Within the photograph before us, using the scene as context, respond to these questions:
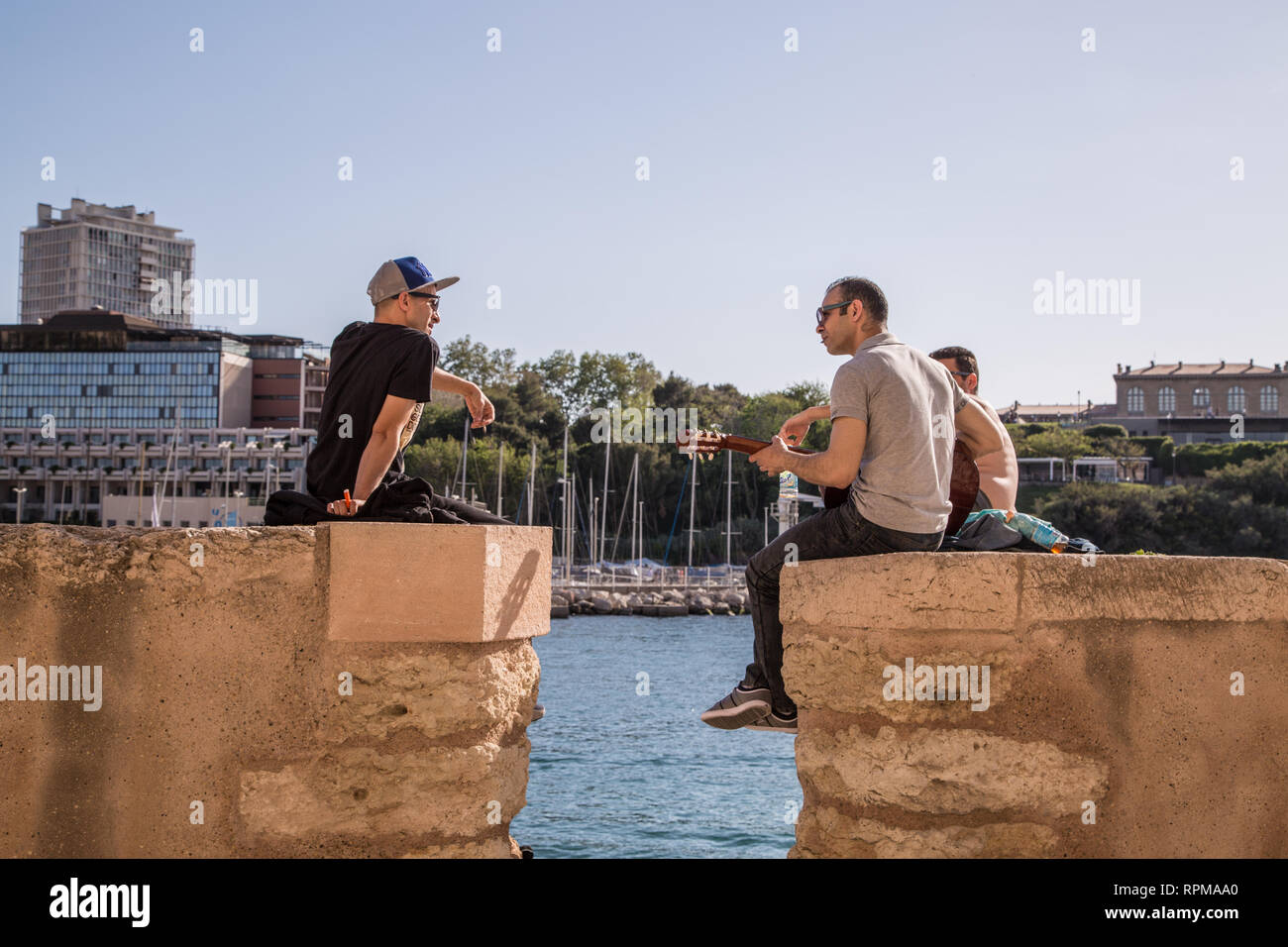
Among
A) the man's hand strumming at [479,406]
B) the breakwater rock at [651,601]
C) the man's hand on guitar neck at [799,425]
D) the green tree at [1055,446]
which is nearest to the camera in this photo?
the man's hand strumming at [479,406]

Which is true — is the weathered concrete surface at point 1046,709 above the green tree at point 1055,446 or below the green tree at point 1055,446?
below

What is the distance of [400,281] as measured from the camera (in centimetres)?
437

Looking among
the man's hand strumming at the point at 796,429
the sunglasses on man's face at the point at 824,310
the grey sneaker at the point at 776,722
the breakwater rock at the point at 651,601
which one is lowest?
the breakwater rock at the point at 651,601

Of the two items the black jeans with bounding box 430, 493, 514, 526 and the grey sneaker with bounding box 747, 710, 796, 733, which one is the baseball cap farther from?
the grey sneaker with bounding box 747, 710, 796, 733

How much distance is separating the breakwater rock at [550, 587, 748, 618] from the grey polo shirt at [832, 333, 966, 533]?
6345 cm

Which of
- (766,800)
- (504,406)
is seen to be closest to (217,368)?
(504,406)

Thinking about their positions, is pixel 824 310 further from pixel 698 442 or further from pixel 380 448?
pixel 380 448

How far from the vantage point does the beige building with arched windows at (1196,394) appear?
455 feet

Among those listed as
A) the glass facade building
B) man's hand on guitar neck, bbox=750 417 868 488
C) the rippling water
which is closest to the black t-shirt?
man's hand on guitar neck, bbox=750 417 868 488

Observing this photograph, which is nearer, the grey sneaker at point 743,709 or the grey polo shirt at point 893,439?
the grey polo shirt at point 893,439

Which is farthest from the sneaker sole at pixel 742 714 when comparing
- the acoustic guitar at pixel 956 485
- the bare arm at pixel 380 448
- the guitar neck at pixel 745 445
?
the bare arm at pixel 380 448

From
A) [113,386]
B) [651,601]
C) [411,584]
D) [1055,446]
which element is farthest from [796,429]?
[113,386]

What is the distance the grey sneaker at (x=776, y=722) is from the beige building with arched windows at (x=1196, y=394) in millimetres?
142715

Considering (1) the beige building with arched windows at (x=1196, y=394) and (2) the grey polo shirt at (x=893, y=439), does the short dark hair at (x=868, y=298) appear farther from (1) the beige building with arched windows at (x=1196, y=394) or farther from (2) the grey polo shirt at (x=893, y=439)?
(1) the beige building with arched windows at (x=1196, y=394)
